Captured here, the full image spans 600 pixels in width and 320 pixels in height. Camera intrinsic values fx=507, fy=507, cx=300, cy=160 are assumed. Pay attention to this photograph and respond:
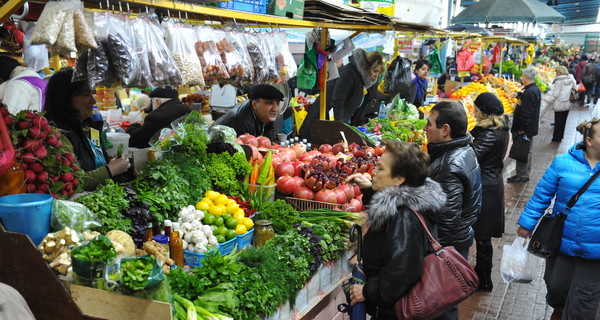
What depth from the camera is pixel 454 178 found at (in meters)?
3.96

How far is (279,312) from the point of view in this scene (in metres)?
3.07

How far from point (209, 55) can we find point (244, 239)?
1.34 metres

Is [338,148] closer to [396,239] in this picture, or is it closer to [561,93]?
[396,239]

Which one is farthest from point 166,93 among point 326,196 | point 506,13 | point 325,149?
point 506,13

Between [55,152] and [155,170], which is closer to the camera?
[55,152]

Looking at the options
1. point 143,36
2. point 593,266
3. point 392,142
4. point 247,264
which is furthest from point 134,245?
point 593,266

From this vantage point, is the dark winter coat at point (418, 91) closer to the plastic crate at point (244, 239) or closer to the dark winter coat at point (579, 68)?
the plastic crate at point (244, 239)

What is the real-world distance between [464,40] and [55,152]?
43.1ft

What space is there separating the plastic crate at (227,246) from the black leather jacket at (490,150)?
3.39 meters

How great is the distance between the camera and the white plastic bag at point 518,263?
4.63 metres

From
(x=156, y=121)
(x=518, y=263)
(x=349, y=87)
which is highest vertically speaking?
(x=349, y=87)

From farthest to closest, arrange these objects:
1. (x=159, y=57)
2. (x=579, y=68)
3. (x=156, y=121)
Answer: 1. (x=579, y=68)
2. (x=156, y=121)
3. (x=159, y=57)

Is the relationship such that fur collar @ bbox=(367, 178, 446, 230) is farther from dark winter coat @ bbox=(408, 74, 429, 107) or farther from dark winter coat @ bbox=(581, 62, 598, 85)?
dark winter coat @ bbox=(581, 62, 598, 85)

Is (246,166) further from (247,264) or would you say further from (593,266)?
(593,266)
